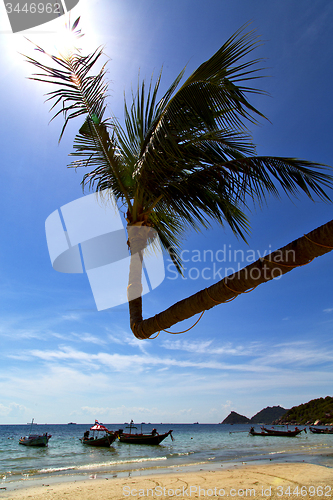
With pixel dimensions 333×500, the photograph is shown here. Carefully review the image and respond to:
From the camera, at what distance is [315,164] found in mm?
2502

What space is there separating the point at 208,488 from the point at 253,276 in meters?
10.7

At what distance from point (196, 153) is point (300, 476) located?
13.4 metres

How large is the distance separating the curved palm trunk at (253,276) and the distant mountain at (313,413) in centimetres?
9619

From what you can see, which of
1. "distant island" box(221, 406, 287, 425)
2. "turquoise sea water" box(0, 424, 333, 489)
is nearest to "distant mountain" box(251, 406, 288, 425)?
"distant island" box(221, 406, 287, 425)

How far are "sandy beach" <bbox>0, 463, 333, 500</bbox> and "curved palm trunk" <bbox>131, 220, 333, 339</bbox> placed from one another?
849 cm

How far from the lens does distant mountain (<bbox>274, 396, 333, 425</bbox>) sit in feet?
260

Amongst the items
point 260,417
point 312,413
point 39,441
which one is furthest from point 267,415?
point 39,441

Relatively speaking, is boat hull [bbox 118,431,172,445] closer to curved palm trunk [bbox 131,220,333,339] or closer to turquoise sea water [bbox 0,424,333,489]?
turquoise sea water [bbox 0,424,333,489]

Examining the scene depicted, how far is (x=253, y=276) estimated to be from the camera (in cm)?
204

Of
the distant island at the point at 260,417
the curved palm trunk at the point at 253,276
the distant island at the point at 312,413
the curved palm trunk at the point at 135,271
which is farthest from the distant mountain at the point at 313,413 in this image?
the curved palm trunk at the point at 253,276

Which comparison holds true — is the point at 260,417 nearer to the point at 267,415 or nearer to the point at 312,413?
the point at 267,415

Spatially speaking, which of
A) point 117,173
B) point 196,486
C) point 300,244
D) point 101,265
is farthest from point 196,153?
point 196,486

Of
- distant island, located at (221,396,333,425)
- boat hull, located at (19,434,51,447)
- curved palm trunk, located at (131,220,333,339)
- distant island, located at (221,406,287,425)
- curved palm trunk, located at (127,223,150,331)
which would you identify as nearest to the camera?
curved palm trunk, located at (131,220,333,339)

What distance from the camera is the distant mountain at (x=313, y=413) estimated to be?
3125 inches
